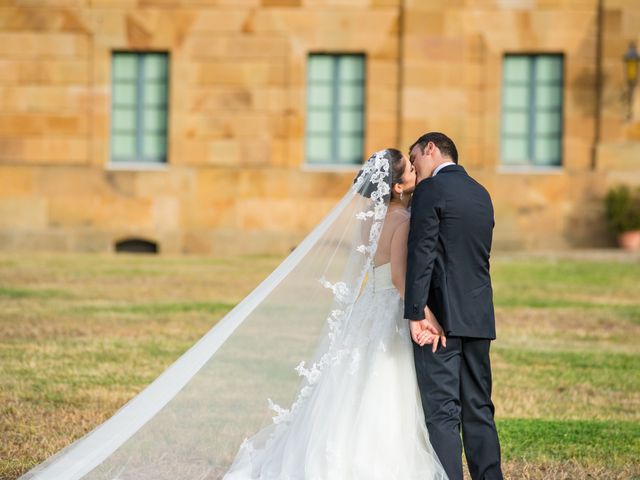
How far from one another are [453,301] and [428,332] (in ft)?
0.65

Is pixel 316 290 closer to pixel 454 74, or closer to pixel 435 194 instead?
pixel 435 194

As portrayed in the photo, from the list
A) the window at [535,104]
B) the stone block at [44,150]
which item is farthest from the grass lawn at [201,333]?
the window at [535,104]

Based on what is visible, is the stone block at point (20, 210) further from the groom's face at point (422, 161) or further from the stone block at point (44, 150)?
the groom's face at point (422, 161)

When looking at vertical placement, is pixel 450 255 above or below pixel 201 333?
above

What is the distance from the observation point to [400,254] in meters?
7.12

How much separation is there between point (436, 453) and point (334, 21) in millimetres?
17701

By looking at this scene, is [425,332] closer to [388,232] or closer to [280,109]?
[388,232]

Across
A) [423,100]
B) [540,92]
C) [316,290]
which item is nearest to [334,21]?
[423,100]

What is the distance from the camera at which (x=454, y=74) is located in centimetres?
2381

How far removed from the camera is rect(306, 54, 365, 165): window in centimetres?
2420

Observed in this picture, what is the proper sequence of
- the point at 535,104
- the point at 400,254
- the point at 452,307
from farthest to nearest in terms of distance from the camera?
the point at 535,104 < the point at 400,254 < the point at 452,307

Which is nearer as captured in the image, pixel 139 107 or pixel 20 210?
pixel 20 210

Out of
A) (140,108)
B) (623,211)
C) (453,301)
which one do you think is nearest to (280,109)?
(140,108)

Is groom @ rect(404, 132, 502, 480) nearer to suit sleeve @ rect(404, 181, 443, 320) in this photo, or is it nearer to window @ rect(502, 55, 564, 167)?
suit sleeve @ rect(404, 181, 443, 320)
